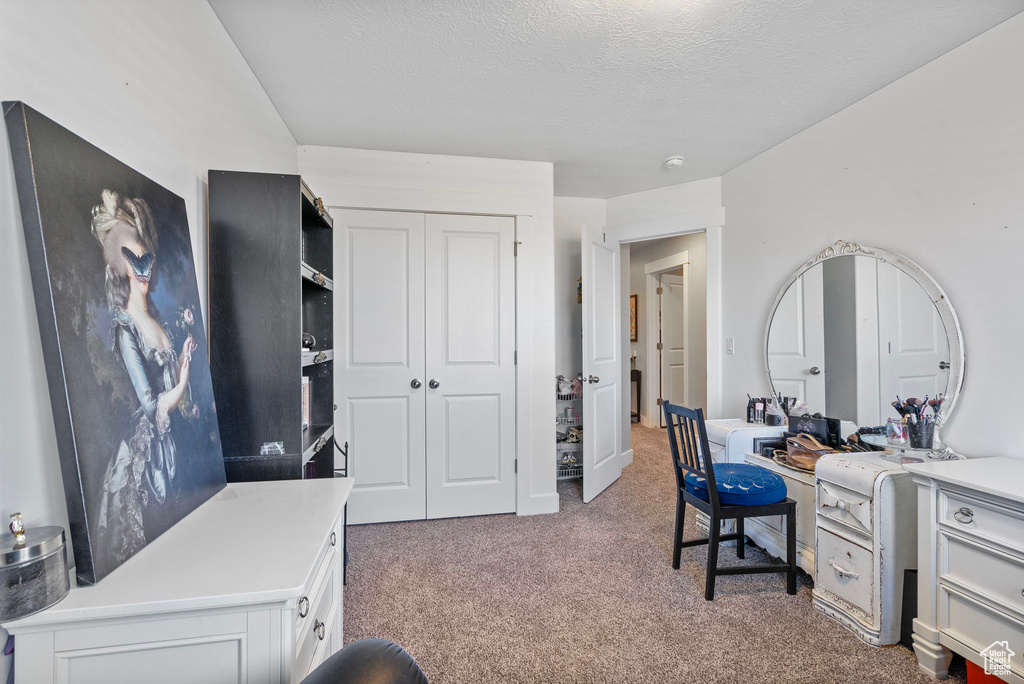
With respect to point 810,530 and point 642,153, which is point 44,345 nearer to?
point 810,530

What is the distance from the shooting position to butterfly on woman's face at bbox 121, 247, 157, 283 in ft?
3.53

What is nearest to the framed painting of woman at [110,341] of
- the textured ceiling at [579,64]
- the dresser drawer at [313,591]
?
the dresser drawer at [313,591]

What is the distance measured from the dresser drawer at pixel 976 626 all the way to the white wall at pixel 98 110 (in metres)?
2.51

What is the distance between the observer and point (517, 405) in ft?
10.2

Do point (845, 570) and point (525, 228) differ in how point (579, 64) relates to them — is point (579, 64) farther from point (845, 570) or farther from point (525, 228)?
point (845, 570)

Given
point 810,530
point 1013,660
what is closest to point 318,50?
point 810,530

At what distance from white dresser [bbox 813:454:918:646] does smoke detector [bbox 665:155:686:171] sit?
2064mm

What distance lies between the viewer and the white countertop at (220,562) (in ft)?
2.57

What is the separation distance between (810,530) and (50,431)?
2742 mm

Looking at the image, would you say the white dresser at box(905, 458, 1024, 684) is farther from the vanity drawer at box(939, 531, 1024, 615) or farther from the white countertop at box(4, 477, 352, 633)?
the white countertop at box(4, 477, 352, 633)

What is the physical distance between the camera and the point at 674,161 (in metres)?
3.09

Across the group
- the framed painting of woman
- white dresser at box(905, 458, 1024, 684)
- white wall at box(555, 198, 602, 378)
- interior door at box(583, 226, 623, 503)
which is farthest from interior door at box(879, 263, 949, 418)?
the framed painting of woman

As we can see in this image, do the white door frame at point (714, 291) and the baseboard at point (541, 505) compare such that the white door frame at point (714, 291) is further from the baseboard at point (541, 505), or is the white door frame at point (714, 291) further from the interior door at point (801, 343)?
the baseboard at point (541, 505)

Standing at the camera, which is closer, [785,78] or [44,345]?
[44,345]
